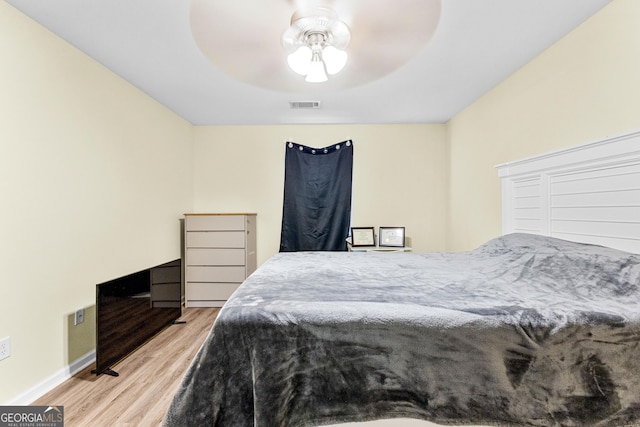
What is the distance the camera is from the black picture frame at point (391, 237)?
3658 mm

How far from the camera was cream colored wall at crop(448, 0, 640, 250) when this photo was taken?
60.7 inches

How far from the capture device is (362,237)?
12.1 ft

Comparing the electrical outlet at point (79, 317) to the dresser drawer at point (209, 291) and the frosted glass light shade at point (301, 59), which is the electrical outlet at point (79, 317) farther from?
the frosted glass light shade at point (301, 59)

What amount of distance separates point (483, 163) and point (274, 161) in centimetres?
248

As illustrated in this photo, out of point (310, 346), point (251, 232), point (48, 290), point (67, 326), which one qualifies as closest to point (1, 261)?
point (48, 290)

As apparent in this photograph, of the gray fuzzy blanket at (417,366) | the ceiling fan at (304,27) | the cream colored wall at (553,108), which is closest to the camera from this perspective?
the gray fuzzy blanket at (417,366)

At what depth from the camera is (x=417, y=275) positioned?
5.20ft

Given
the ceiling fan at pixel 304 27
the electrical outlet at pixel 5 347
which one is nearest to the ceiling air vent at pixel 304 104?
the ceiling fan at pixel 304 27

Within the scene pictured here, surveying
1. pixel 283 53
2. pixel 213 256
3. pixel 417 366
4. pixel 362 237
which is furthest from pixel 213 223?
pixel 417 366

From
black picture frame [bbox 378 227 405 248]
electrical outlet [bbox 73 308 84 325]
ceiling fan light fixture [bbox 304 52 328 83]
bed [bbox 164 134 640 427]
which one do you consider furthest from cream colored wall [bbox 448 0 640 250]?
electrical outlet [bbox 73 308 84 325]

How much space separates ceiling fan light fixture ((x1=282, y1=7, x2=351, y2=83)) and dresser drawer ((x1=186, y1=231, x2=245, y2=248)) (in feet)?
7.80

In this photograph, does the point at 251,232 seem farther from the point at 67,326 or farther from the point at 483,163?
the point at 483,163

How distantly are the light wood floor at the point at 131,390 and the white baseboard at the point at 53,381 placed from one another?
3 cm

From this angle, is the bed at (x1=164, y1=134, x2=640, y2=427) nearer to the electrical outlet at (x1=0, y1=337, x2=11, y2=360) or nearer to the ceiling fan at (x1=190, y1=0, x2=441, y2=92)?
the ceiling fan at (x1=190, y1=0, x2=441, y2=92)
